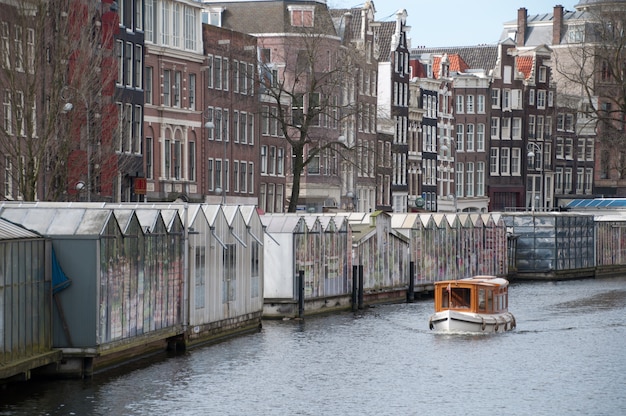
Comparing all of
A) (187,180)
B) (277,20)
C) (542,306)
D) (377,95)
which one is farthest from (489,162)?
(542,306)

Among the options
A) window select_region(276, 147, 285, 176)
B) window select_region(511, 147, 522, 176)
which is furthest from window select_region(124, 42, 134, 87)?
window select_region(511, 147, 522, 176)

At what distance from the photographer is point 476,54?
145 metres

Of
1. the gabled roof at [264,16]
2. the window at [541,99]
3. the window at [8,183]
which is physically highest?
the gabled roof at [264,16]

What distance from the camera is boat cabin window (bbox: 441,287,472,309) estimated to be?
181ft

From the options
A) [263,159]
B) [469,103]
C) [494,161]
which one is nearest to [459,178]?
[494,161]

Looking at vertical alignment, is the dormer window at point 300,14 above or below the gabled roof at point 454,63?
below

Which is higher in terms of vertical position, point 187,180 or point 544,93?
point 544,93

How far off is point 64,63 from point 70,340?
24811mm

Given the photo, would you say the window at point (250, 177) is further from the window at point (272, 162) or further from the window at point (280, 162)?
the window at point (280, 162)

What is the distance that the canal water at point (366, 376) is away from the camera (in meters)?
35.5

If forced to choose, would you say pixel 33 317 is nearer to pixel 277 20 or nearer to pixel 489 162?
pixel 277 20

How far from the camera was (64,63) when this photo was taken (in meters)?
60.0

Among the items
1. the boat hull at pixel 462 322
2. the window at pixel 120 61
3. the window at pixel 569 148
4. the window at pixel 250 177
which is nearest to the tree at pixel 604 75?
the window at pixel 569 148

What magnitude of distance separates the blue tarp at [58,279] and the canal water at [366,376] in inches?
92.4
